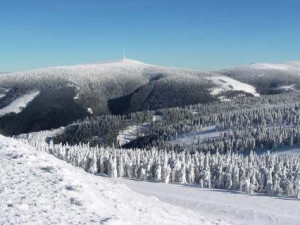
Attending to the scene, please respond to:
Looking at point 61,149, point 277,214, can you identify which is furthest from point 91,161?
point 277,214

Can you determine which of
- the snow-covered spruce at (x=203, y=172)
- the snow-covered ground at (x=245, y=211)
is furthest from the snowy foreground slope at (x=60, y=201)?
the snow-covered spruce at (x=203, y=172)

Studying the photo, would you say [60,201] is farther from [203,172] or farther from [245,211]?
[203,172]

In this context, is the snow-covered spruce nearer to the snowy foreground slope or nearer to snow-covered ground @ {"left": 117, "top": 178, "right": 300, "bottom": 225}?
snow-covered ground @ {"left": 117, "top": 178, "right": 300, "bottom": 225}

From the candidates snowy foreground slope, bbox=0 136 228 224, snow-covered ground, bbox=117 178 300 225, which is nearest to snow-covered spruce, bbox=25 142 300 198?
snow-covered ground, bbox=117 178 300 225

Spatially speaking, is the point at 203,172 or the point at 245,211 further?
the point at 203,172

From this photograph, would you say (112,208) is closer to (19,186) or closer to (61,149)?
(19,186)

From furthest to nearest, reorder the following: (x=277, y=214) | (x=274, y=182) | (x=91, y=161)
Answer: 1. (x=91, y=161)
2. (x=274, y=182)
3. (x=277, y=214)

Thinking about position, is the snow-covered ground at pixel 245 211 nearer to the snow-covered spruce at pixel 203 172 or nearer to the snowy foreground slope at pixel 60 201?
the snow-covered spruce at pixel 203 172

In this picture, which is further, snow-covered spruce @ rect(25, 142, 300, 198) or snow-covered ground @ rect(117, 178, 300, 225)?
snow-covered spruce @ rect(25, 142, 300, 198)

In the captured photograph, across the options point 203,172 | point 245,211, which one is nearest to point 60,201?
point 245,211
